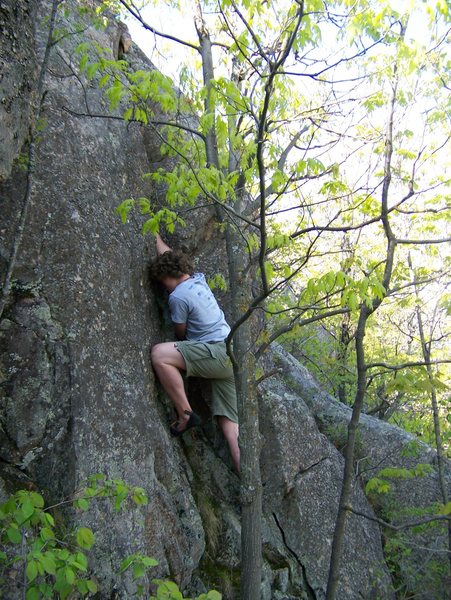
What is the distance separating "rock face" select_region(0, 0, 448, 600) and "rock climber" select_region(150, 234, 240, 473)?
0.19 m

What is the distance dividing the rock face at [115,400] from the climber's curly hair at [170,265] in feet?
0.52

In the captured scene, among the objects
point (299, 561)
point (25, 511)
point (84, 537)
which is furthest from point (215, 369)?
point (25, 511)

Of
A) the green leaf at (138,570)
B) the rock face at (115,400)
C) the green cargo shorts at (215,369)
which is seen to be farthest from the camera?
the green cargo shorts at (215,369)

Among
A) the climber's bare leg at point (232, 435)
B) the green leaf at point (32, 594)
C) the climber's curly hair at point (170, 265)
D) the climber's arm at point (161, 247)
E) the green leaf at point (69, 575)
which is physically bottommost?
the green leaf at point (32, 594)

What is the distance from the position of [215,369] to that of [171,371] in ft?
1.92

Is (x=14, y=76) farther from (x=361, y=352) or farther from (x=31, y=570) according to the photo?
(x=361, y=352)

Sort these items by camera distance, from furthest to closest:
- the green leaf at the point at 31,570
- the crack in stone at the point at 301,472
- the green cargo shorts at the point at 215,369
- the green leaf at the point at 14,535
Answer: the crack in stone at the point at 301,472 → the green cargo shorts at the point at 215,369 → the green leaf at the point at 14,535 → the green leaf at the point at 31,570

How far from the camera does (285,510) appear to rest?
6.78 meters

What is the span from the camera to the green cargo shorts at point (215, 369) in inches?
238

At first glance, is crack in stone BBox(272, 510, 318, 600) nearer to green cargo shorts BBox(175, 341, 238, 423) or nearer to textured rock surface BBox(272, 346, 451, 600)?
textured rock surface BBox(272, 346, 451, 600)

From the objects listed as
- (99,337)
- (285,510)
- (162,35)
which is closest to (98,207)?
(99,337)

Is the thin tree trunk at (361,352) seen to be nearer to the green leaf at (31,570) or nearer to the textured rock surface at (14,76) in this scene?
the textured rock surface at (14,76)

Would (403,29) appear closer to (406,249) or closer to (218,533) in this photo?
(406,249)

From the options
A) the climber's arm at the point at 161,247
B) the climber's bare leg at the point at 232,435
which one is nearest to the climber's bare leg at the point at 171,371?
the climber's bare leg at the point at 232,435
